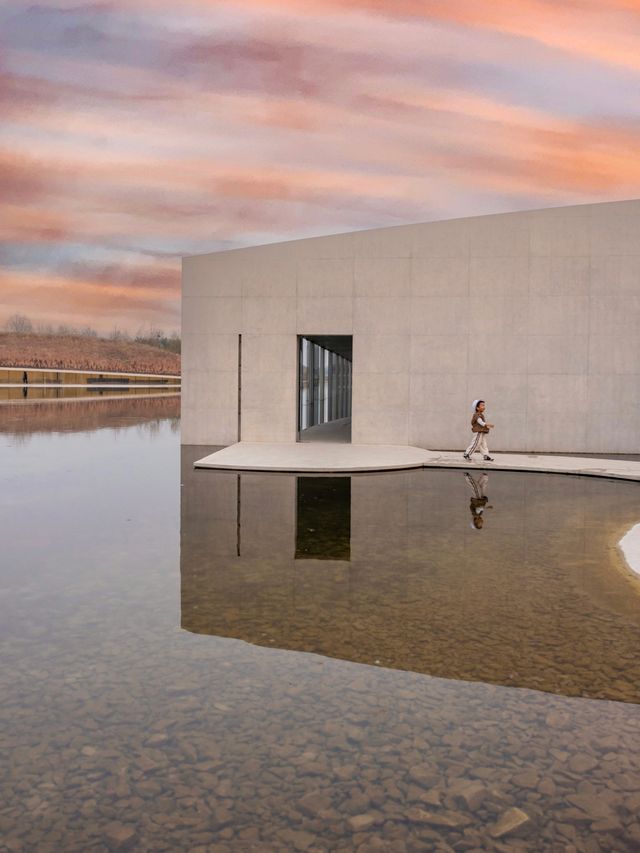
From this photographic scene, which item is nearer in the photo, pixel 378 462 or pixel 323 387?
pixel 378 462

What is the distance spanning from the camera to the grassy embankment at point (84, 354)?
148 meters

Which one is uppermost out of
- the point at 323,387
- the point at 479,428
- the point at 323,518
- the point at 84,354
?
the point at 84,354

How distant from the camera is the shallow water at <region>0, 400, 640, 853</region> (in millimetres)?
3328

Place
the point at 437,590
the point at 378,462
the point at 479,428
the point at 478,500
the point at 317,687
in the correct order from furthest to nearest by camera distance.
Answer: the point at 479,428
the point at 378,462
the point at 478,500
the point at 437,590
the point at 317,687

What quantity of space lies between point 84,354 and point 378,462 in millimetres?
152725

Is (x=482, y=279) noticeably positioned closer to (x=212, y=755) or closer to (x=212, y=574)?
(x=212, y=574)

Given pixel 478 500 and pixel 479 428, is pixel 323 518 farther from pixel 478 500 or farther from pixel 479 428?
pixel 479 428

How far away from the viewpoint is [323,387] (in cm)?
3067

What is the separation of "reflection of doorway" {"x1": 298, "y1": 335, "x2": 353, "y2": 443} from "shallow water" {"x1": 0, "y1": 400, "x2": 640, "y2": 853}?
46.9 feet

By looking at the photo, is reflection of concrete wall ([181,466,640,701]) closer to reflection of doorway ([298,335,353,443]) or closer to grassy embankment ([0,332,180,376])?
reflection of doorway ([298,335,353,443])

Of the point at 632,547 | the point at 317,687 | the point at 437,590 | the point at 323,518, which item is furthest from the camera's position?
the point at 323,518

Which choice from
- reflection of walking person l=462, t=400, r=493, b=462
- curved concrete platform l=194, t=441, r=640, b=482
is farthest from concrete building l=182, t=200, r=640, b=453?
reflection of walking person l=462, t=400, r=493, b=462

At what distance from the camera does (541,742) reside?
4027 millimetres

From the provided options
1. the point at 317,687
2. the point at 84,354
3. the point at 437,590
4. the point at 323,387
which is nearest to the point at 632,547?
the point at 437,590
